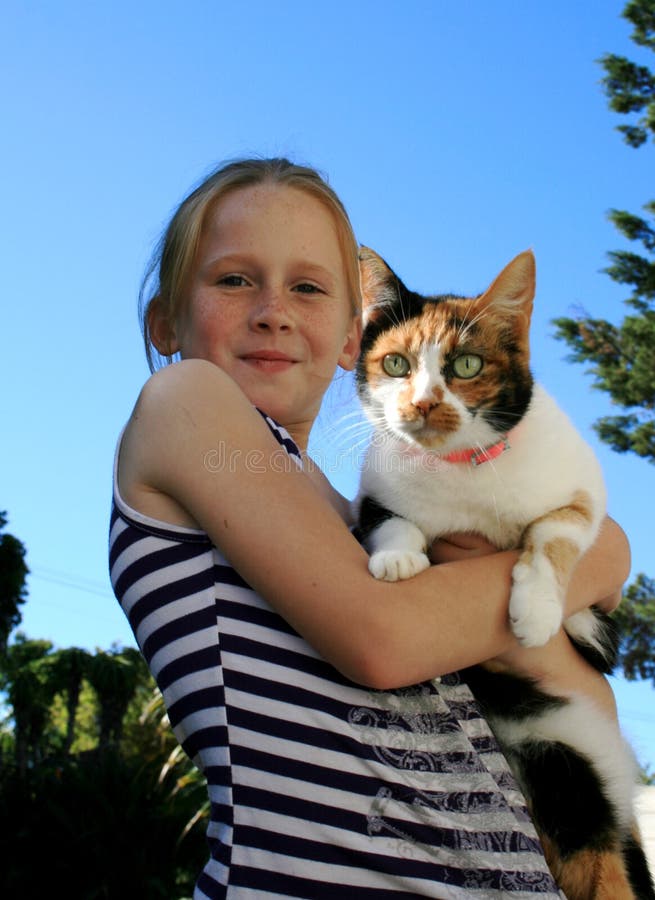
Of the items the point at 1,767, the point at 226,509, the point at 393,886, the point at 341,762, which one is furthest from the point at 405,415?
the point at 1,767

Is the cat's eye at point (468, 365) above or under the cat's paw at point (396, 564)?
above

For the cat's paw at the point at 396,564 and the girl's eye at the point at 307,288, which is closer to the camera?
the cat's paw at the point at 396,564

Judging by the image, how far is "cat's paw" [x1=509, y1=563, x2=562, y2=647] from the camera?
1.70 metres

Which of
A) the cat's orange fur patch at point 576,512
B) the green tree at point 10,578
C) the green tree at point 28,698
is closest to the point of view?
the cat's orange fur patch at point 576,512

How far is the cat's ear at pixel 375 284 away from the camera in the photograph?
2287 millimetres

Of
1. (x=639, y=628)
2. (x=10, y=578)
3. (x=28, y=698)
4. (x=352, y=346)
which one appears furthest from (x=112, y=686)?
(x=352, y=346)

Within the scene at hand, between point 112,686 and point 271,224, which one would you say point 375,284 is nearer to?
point 271,224

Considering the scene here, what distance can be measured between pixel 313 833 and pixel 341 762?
0.12 m

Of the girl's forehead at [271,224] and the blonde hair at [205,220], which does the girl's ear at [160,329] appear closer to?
the blonde hair at [205,220]

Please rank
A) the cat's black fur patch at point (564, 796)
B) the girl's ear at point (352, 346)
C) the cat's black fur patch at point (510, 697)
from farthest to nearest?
the girl's ear at point (352, 346), the cat's black fur patch at point (510, 697), the cat's black fur patch at point (564, 796)

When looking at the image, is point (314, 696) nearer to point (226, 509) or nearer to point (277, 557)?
point (277, 557)

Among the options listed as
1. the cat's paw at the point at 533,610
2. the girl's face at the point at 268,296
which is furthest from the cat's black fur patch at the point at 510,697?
the girl's face at the point at 268,296

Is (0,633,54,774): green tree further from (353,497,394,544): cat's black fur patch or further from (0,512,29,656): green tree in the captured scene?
(353,497,394,544): cat's black fur patch

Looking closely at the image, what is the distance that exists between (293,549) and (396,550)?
1.25 feet
